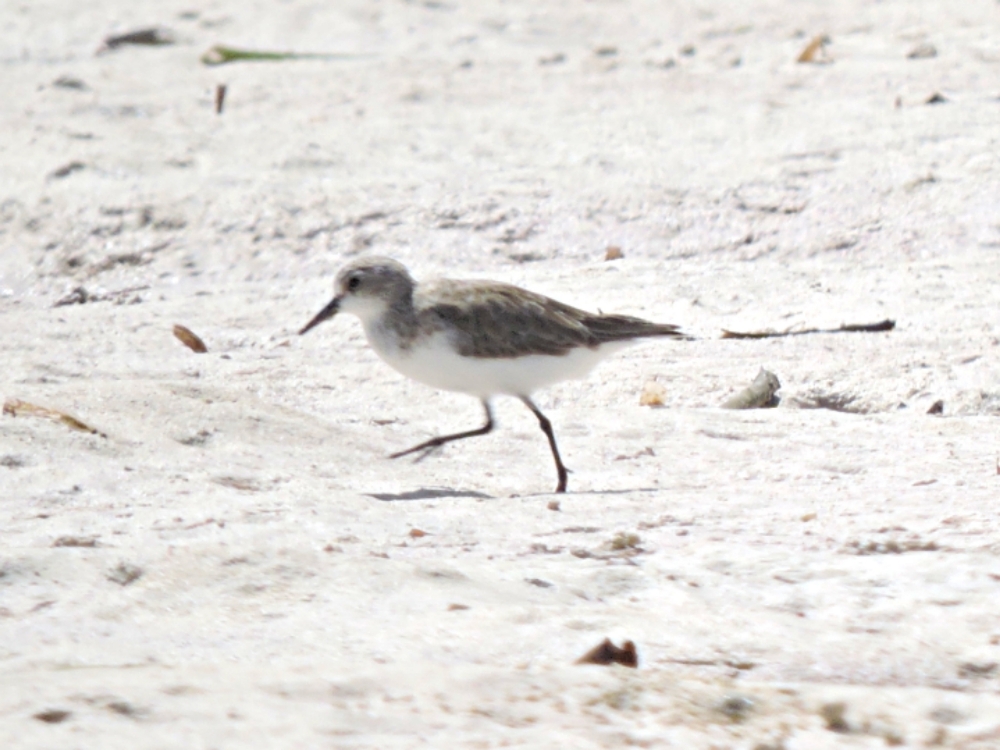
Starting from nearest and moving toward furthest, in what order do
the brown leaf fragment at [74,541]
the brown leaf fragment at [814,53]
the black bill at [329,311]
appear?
the brown leaf fragment at [74,541] < the black bill at [329,311] < the brown leaf fragment at [814,53]

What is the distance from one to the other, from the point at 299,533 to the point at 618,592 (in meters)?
0.90

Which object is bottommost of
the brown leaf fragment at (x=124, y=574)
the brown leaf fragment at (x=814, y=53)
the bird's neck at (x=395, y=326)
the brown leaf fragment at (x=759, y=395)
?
the brown leaf fragment at (x=124, y=574)

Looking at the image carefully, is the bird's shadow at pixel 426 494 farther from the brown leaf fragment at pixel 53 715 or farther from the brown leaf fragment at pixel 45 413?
the brown leaf fragment at pixel 53 715

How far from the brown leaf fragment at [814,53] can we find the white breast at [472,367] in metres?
5.20

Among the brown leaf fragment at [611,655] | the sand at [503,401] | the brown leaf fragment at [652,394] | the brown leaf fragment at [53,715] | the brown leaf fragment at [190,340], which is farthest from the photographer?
the brown leaf fragment at [190,340]

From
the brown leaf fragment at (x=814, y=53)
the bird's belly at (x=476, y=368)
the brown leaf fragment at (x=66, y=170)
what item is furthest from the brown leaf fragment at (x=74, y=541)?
the brown leaf fragment at (x=814, y=53)

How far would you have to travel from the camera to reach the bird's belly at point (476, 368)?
550cm

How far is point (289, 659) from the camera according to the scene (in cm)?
319

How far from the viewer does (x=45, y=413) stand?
504 centimetres

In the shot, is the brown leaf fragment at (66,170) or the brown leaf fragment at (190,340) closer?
the brown leaf fragment at (190,340)

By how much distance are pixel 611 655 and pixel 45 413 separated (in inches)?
102

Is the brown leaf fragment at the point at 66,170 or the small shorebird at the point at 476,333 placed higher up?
the brown leaf fragment at the point at 66,170

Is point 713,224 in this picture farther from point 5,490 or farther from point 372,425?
point 5,490

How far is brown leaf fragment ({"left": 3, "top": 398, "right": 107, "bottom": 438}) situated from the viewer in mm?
4973
